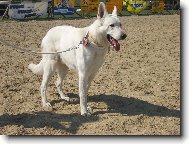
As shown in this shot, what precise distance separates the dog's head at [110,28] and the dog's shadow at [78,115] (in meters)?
1.45

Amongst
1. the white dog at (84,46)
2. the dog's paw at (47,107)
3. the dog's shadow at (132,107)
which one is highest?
the white dog at (84,46)

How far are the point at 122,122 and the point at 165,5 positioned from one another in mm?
24698

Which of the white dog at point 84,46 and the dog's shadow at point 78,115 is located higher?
the white dog at point 84,46

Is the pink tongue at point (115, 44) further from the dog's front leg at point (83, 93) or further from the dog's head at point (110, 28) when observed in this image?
the dog's front leg at point (83, 93)

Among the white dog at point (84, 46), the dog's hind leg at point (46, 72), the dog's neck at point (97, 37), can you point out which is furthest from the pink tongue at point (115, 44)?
the dog's hind leg at point (46, 72)

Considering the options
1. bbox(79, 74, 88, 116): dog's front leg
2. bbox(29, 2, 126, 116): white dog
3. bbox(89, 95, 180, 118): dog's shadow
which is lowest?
bbox(89, 95, 180, 118): dog's shadow

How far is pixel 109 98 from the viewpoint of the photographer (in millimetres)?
8102

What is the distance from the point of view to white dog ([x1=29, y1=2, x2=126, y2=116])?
654 cm

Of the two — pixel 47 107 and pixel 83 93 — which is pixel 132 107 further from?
pixel 47 107

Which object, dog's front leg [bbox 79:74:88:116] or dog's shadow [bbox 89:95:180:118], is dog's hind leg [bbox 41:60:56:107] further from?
dog's shadow [bbox 89:95:180:118]

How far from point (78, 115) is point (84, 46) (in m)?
1.31

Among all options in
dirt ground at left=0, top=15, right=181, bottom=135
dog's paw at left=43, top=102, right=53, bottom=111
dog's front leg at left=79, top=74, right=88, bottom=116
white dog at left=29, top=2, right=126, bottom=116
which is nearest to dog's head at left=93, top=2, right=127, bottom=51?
white dog at left=29, top=2, right=126, bottom=116

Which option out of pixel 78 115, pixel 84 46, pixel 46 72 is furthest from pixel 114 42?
pixel 46 72

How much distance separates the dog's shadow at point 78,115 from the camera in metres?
6.50
